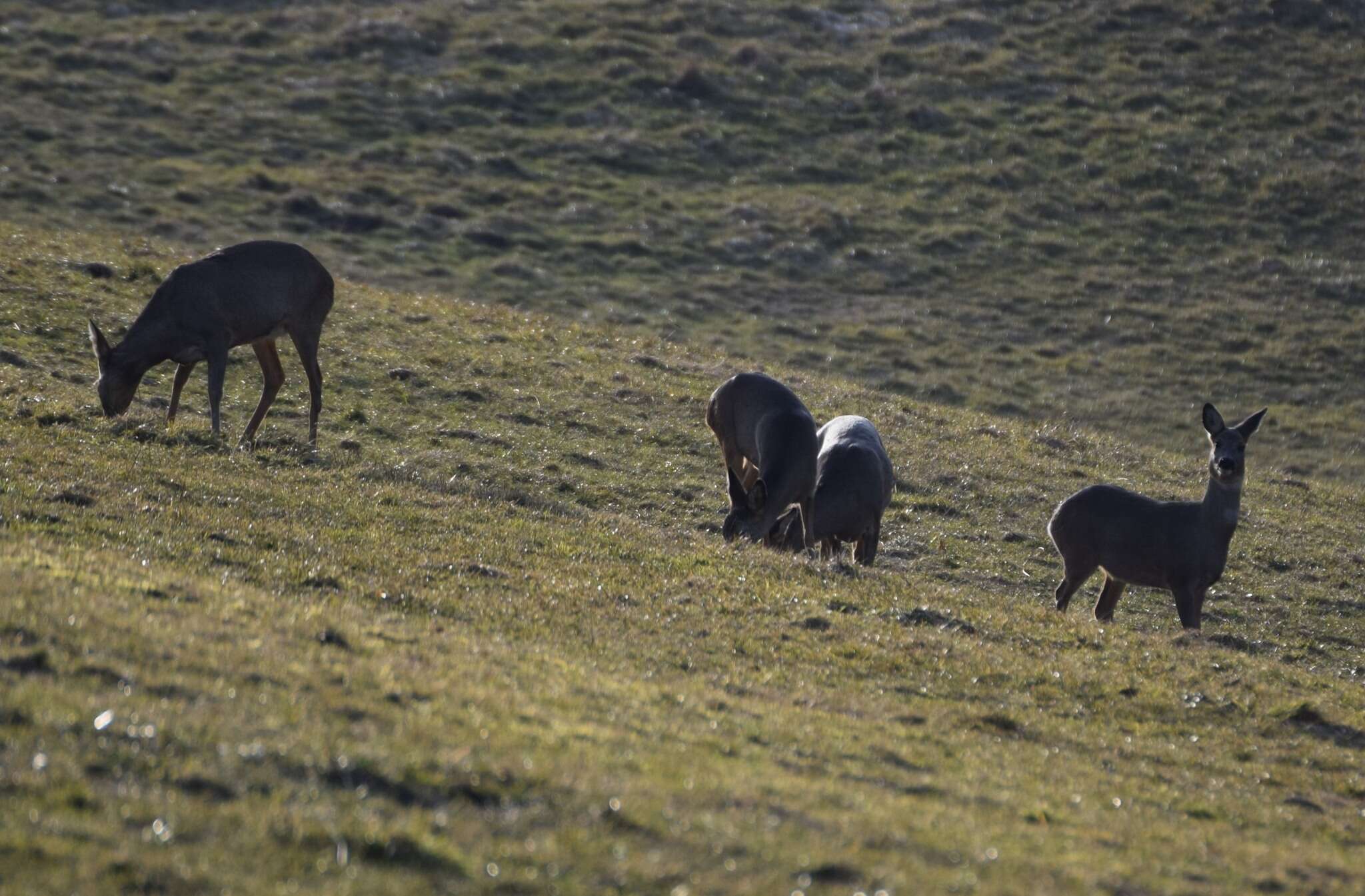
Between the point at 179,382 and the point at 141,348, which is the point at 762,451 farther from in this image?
the point at 141,348

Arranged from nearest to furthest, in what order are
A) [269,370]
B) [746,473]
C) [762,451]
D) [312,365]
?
1. [762,451]
2. [312,365]
3. [269,370]
4. [746,473]

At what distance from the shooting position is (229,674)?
25.9ft

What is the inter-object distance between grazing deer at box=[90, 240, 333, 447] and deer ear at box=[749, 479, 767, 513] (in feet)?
15.9

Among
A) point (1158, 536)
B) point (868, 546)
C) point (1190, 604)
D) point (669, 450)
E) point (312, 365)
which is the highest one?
point (1158, 536)

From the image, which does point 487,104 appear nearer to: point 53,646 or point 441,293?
point 441,293

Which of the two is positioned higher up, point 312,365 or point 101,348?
point 101,348

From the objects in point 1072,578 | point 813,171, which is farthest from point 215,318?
point 813,171

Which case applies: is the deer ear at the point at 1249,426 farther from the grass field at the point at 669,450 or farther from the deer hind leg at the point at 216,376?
the deer hind leg at the point at 216,376

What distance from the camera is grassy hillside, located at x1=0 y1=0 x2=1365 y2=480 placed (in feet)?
111

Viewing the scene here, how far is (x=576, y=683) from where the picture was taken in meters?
9.09

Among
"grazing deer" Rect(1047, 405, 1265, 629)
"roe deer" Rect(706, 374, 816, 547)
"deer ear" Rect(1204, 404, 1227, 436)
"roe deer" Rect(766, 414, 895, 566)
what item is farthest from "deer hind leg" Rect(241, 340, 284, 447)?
"deer ear" Rect(1204, 404, 1227, 436)

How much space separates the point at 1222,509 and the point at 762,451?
14.6ft

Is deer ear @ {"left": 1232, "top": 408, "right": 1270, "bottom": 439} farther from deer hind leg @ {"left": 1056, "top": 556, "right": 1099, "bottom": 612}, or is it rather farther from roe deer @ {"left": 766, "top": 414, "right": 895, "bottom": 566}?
roe deer @ {"left": 766, "top": 414, "right": 895, "bottom": 566}

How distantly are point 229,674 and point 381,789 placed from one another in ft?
5.38
